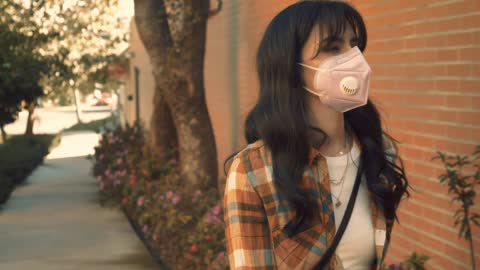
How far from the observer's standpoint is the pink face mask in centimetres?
253

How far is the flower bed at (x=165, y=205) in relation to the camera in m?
7.95

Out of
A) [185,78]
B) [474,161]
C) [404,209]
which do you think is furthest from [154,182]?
[474,161]

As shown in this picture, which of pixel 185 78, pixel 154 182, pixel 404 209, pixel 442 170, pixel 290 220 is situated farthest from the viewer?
pixel 154 182

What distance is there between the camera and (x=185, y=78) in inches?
407

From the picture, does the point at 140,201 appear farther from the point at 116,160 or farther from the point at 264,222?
the point at 264,222

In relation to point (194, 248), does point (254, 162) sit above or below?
above

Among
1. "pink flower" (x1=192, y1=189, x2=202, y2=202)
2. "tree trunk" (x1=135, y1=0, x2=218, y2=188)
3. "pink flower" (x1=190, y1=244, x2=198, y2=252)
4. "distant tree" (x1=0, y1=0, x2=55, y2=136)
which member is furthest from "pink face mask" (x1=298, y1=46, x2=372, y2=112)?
"distant tree" (x1=0, y1=0, x2=55, y2=136)

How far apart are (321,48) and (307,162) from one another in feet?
1.04

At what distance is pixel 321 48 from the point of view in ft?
8.33

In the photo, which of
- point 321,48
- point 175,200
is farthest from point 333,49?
point 175,200

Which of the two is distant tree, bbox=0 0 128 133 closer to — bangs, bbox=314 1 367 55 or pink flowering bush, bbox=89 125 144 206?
pink flowering bush, bbox=89 125 144 206

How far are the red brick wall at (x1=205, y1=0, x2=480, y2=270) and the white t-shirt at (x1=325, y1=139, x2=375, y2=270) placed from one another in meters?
1.88

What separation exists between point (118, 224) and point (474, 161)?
877 centimetres

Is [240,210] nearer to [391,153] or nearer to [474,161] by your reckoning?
[391,153]
